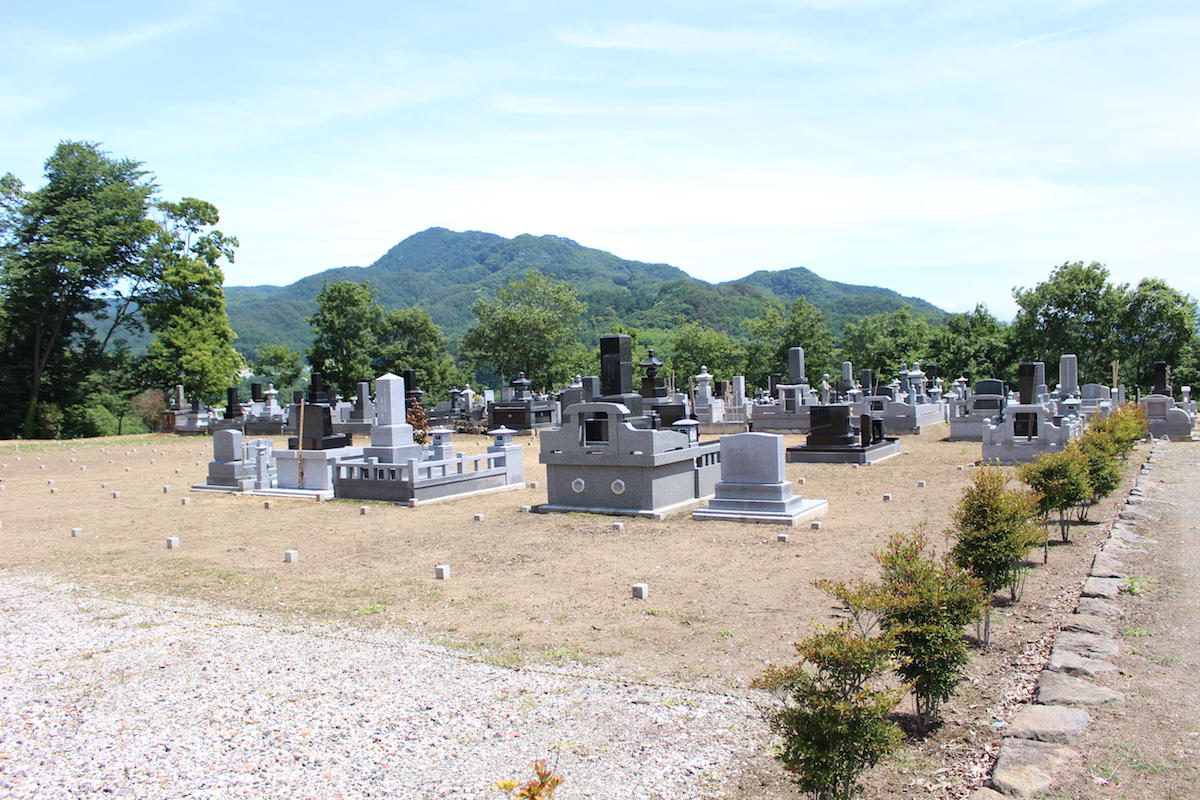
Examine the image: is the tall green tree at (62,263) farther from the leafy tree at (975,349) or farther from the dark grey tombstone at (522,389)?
the leafy tree at (975,349)

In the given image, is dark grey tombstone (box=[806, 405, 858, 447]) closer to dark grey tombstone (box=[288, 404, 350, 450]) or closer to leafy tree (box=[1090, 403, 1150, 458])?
leafy tree (box=[1090, 403, 1150, 458])

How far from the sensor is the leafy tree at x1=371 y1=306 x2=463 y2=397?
52656 millimetres

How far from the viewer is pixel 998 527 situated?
6.84 m

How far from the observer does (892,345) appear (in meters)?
52.9

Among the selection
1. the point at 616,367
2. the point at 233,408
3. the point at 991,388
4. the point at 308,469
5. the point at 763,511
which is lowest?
the point at 763,511

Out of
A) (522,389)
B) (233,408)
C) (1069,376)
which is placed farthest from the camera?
(233,408)

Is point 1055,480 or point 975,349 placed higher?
point 975,349

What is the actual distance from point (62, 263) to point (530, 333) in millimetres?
24822

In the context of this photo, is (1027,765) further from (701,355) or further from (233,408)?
(701,355)

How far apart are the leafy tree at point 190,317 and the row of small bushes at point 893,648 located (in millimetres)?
40854

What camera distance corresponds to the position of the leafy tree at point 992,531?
6.84 meters

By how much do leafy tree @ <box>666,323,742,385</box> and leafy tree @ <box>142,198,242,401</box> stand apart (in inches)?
1162

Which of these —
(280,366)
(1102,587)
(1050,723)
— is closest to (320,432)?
(1102,587)

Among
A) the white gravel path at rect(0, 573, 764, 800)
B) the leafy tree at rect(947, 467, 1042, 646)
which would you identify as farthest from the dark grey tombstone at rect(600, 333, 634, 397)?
the white gravel path at rect(0, 573, 764, 800)
